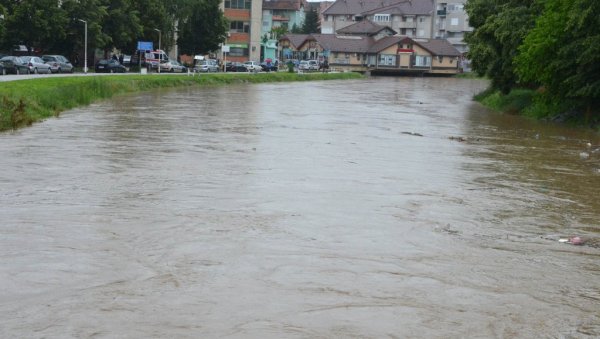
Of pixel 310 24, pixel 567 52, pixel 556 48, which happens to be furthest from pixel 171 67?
pixel 310 24

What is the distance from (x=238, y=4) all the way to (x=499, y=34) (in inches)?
3078

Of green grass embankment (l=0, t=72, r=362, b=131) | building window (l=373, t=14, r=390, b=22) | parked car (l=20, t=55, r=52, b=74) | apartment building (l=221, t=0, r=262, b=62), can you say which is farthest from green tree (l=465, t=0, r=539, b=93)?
building window (l=373, t=14, r=390, b=22)

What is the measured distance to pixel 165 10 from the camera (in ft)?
253

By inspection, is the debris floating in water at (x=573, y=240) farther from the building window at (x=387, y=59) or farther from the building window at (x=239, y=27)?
the building window at (x=387, y=59)

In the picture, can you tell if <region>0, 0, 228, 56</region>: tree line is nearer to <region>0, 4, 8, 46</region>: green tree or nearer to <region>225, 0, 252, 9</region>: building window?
<region>0, 4, 8, 46</region>: green tree

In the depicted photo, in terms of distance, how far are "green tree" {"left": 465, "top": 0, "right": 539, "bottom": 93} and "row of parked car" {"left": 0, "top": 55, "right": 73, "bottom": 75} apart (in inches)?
1030

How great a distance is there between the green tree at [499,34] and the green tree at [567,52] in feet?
13.5

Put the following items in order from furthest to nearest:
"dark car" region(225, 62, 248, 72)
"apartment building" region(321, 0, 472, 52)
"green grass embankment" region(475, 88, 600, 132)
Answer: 1. "apartment building" region(321, 0, 472, 52)
2. "dark car" region(225, 62, 248, 72)
3. "green grass embankment" region(475, 88, 600, 132)

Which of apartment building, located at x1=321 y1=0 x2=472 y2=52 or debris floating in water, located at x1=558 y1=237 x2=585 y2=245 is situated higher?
apartment building, located at x1=321 y1=0 x2=472 y2=52

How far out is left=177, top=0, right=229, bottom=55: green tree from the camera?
3250 inches

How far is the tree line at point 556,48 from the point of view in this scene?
2872cm

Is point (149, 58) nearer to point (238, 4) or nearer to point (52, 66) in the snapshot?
point (52, 66)

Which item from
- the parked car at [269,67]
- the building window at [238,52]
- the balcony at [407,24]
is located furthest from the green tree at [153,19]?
the balcony at [407,24]

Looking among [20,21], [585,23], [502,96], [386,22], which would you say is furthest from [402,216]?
[386,22]
